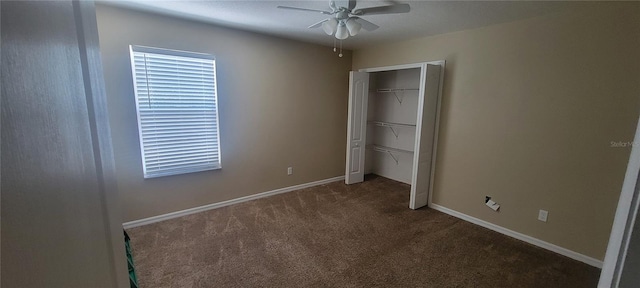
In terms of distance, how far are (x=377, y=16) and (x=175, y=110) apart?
8.24 feet

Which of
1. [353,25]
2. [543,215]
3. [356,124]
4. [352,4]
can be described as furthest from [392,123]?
[352,4]

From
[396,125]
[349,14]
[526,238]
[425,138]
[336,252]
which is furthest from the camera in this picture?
[396,125]

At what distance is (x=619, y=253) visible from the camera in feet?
1.49

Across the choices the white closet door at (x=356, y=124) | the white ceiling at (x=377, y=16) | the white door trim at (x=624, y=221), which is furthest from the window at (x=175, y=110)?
the white door trim at (x=624, y=221)

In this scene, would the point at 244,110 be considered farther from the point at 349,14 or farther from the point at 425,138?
the point at 425,138

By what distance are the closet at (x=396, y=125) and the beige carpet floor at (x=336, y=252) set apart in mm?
838

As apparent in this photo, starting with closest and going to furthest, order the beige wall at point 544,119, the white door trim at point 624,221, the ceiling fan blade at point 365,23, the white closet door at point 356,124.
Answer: the white door trim at point 624,221 → the beige wall at point 544,119 → the ceiling fan blade at point 365,23 → the white closet door at point 356,124

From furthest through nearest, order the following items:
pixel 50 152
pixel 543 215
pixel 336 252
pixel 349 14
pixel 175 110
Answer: pixel 175 110 → pixel 543 215 → pixel 336 252 → pixel 349 14 → pixel 50 152

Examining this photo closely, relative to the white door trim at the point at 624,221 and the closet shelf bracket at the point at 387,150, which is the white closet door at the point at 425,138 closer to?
the closet shelf bracket at the point at 387,150

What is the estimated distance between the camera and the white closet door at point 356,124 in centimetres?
427

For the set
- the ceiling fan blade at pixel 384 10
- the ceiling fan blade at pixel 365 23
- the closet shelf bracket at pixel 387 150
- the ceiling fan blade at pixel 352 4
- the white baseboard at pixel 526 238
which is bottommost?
the white baseboard at pixel 526 238

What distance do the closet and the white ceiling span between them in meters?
0.57

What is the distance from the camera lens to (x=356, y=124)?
4.40m

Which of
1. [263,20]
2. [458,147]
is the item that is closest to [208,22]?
[263,20]
